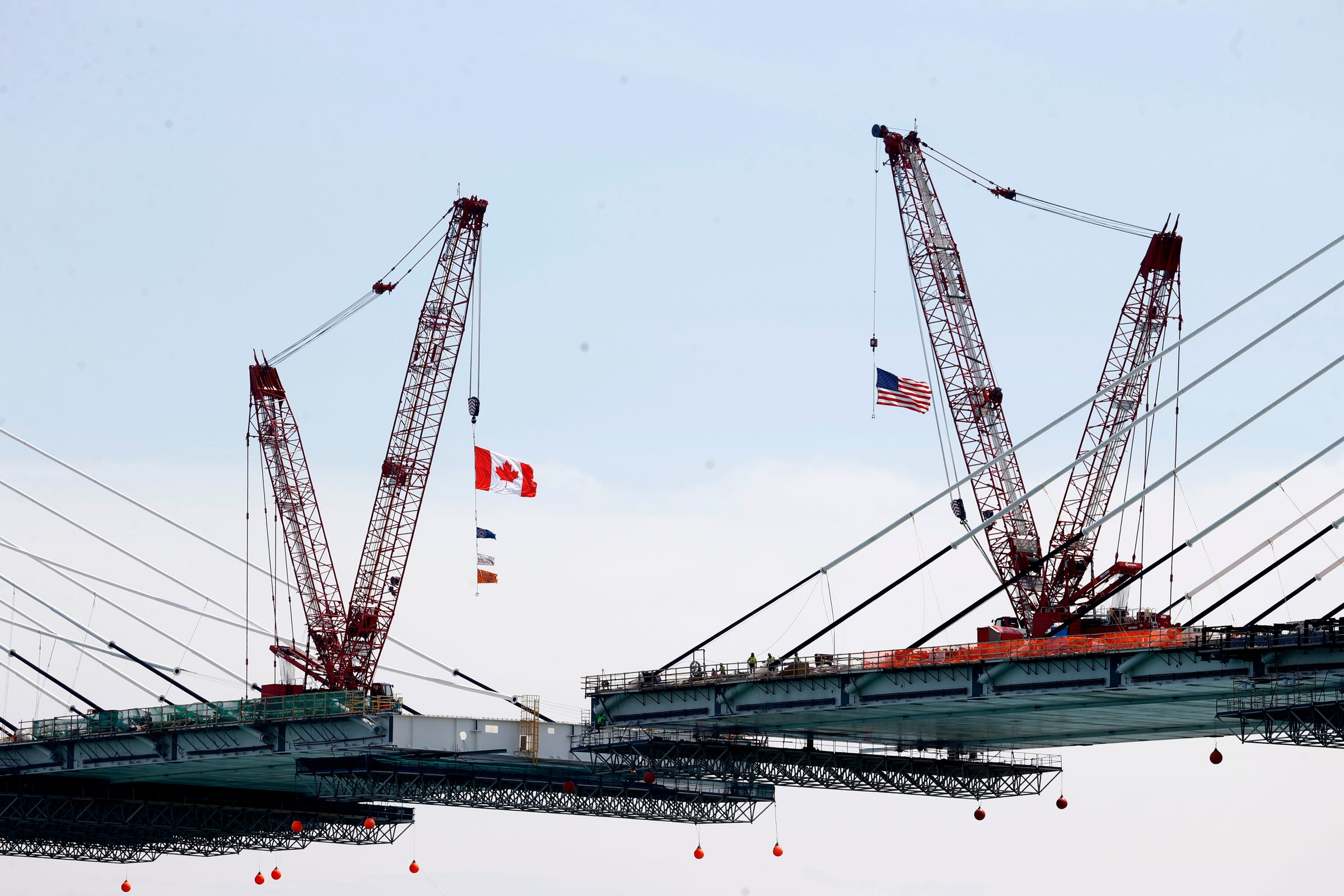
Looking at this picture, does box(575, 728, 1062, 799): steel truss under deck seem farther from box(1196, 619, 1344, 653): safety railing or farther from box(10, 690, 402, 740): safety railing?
box(1196, 619, 1344, 653): safety railing

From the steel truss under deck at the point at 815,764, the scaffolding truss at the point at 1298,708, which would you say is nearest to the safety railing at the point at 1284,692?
the scaffolding truss at the point at 1298,708

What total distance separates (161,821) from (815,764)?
46214 mm

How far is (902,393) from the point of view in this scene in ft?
387

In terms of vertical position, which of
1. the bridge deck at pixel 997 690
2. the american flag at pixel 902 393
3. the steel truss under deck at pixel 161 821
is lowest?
the steel truss under deck at pixel 161 821

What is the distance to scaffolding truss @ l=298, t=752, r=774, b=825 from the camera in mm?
117250

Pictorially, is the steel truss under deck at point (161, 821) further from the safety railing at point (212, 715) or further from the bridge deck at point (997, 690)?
the bridge deck at point (997, 690)

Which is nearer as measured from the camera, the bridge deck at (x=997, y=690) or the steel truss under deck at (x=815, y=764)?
the bridge deck at (x=997, y=690)

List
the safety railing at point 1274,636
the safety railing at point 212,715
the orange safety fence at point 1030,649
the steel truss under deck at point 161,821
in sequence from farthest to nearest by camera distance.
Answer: the steel truss under deck at point 161,821
the safety railing at point 212,715
the orange safety fence at point 1030,649
the safety railing at point 1274,636

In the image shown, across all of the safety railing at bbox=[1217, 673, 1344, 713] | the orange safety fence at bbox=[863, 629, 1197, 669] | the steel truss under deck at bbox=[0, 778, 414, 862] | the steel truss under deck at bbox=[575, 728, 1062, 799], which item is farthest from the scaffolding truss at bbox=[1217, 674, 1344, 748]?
the steel truss under deck at bbox=[0, 778, 414, 862]

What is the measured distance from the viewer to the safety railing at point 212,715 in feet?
364

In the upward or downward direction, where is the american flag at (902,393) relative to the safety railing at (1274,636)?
upward

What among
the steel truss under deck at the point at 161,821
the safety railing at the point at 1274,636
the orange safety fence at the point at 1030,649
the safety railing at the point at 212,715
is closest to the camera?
the safety railing at the point at 1274,636

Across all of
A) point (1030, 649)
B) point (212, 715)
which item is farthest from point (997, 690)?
point (212, 715)

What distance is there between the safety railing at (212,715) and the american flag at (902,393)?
112ft
